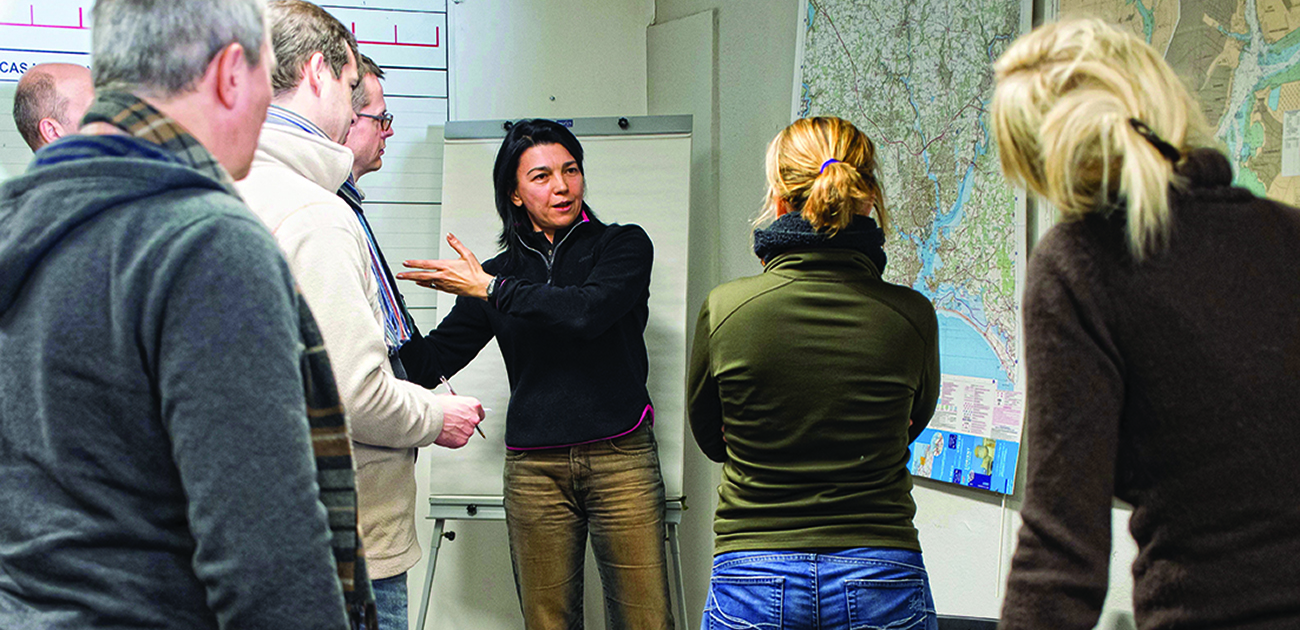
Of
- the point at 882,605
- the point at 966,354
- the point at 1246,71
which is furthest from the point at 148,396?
the point at 966,354

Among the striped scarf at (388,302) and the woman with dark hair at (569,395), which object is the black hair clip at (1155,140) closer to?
the striped scarf at (388,302)

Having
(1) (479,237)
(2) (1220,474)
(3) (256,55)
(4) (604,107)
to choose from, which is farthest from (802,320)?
(4) (604,107)

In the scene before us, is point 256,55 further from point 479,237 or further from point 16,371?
point 479,237

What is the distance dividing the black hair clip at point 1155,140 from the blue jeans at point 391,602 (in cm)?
117

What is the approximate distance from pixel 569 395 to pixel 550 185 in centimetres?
55

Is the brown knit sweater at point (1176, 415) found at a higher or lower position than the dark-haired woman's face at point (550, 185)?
lower

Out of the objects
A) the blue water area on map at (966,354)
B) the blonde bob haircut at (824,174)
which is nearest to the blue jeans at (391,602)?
the blonde bob haircut at (824,174)

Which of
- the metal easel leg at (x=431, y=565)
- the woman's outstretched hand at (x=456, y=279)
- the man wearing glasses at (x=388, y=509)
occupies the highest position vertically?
the woman's outstretched hand at (x=456, y=279)

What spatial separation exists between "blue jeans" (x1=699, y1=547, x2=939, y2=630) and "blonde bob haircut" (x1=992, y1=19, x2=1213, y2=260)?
0.72m

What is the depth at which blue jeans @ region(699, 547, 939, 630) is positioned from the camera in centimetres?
143

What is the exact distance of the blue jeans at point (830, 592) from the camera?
1431 mm

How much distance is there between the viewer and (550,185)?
254 cm

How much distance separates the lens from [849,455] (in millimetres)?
1466

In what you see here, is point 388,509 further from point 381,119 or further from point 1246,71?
point 1246,71
